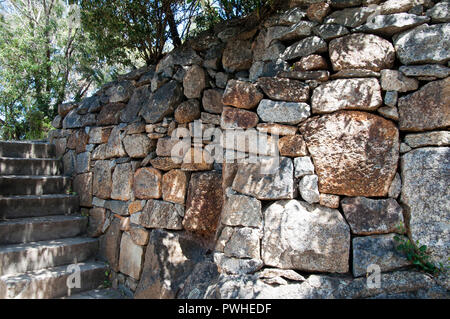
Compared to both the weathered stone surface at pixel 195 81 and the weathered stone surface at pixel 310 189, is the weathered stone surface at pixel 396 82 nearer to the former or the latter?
the weathered stone surface at pixel 310 189

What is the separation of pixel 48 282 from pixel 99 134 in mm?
1722

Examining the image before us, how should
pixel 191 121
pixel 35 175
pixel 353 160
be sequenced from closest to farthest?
pixel 353 160 → pixel 191 121 → pixel 35 175

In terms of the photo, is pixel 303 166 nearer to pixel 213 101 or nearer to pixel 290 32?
pixel 290 32

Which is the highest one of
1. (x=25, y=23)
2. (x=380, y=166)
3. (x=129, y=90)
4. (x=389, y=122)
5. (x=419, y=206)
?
(x=25, y=23)

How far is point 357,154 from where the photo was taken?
1.86 metres

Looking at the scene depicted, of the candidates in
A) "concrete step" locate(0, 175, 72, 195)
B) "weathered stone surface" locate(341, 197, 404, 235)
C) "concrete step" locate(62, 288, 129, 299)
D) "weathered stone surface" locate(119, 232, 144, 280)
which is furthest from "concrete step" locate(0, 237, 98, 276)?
"weathered stone surface" locate(341, 197, 404, 235)

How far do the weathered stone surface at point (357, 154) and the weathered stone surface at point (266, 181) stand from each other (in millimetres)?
198

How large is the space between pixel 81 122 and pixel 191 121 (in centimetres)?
207

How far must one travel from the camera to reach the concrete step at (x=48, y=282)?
266 cm

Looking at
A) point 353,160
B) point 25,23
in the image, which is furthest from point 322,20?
point 25,23

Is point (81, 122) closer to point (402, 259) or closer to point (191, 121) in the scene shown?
point (191, 121)

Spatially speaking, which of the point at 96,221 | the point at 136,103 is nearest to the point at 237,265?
the point at 136,103

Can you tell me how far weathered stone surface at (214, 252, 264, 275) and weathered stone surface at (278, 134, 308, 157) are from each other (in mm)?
731

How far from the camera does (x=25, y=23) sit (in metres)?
7.57
